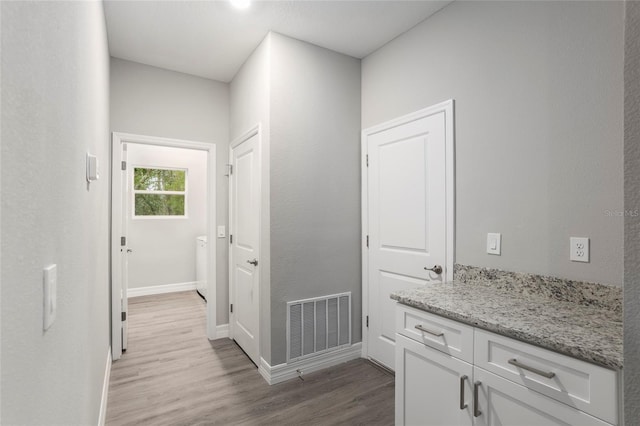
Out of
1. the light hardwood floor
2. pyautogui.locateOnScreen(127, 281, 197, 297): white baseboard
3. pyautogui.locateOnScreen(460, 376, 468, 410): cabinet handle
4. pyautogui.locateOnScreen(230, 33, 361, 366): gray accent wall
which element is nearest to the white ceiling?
pyautogui.locateOnScreen(230, 33, 361, 366): gray accent wall

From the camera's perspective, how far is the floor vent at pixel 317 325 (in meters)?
2.70

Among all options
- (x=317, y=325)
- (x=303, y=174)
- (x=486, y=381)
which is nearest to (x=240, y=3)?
(x=303, y=174)

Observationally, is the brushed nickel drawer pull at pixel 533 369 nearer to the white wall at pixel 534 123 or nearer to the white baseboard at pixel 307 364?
the white wall at pixel 534 123

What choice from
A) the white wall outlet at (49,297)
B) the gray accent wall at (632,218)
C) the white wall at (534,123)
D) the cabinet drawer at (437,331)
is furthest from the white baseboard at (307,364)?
the gray accent wall at (632,218)

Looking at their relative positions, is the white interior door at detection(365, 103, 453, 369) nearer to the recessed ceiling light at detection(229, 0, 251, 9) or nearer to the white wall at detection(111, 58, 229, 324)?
the recessed ceiling light at detection(229, 0, 251, 9)

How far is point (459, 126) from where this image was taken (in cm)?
220

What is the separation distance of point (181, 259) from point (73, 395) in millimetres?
4782

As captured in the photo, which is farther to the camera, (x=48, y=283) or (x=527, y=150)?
(x=527, y=150)

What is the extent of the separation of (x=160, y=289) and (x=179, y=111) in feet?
10.5

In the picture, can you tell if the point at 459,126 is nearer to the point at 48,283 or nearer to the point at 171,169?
the point at 48,283

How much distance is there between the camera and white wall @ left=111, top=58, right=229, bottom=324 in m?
3.11

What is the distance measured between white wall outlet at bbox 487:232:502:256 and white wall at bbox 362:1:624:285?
0.10 ft

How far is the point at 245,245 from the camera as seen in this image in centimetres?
312

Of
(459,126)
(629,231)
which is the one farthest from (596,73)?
(629,231)
